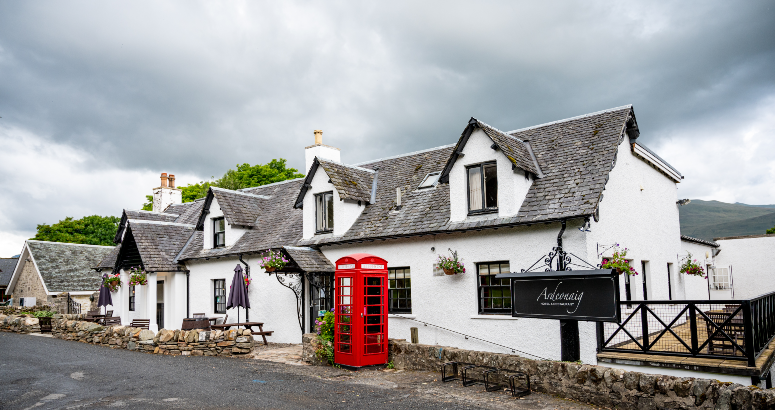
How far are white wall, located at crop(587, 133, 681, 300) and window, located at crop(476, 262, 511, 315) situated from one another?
229 centimetres

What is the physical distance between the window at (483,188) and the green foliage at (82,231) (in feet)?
191

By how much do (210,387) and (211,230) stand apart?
1203 centimetres

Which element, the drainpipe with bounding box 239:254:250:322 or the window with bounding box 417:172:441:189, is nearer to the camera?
the window with bounding box 417:172:441:189

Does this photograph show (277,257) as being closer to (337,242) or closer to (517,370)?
(337,242)

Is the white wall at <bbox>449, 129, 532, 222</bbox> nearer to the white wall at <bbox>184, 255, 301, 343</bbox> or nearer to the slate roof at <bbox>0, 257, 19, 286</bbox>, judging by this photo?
the white wall at <bbox>184, 255, 301, 343</bbox>

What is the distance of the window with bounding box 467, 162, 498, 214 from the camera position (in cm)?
1395

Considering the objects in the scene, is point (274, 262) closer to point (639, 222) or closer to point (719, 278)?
point (639, 222)

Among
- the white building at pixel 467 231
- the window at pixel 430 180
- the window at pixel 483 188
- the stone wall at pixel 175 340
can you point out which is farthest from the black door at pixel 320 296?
the window at pixel 483 188

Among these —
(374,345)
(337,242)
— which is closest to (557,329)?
(374,345)

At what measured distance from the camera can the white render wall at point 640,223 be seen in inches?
521

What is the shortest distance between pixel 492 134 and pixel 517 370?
6689 mm

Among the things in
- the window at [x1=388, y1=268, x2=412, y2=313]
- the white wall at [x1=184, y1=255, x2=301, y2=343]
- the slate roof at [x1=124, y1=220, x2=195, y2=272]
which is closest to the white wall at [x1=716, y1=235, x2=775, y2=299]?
the window at [x1=388, y1=268, x2=412, y2=313]

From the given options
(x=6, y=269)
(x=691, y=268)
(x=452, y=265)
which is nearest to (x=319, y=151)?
(x=452, y=265)

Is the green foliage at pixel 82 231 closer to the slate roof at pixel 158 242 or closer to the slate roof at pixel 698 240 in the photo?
the slate roof at pixel 158 242
